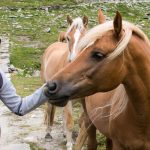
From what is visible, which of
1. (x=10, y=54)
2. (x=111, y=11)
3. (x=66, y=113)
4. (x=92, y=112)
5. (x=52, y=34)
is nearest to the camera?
(x=92, y=112)

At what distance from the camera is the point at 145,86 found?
14.4 feet

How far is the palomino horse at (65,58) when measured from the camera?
7.57 meters

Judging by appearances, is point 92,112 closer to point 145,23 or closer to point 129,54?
point 129,54

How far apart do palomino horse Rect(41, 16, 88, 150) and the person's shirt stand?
260 cm

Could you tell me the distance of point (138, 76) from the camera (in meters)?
4.33

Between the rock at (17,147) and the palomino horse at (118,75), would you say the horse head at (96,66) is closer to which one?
the palomino horse at (118,75)

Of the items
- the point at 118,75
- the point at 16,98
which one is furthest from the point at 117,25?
the point at 16,98

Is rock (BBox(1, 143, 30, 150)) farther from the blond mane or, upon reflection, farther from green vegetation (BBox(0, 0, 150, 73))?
Result: green vegetation (BBox(0, 0, 150, 73))

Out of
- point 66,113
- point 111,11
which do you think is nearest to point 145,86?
point 66,113

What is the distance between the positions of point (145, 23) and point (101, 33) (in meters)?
21.5

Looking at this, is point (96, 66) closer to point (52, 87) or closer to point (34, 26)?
point (52, 87)

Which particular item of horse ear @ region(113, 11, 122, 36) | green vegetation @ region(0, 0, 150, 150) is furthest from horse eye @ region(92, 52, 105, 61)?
green vegetation @ region(0, 0, 150, 150)

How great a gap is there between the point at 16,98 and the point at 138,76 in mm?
1226

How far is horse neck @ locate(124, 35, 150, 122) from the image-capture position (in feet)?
13.9
